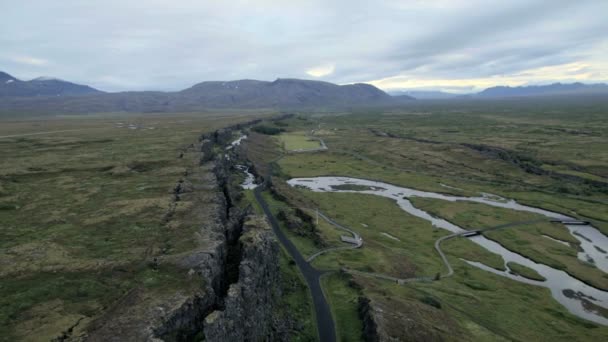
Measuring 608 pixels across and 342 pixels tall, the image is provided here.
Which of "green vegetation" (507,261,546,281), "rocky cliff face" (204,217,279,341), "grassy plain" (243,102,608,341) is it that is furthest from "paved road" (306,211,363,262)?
"green vegetation" (507,261,546,281)

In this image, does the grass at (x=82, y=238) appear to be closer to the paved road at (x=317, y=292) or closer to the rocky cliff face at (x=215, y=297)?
the rocky cliff face at (x=215, y=297)

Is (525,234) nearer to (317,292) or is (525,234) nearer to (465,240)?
(465,240)

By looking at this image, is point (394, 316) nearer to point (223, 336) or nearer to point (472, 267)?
point (223, 336)

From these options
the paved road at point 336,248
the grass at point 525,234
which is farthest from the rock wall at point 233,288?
A: the grass at point 525,234

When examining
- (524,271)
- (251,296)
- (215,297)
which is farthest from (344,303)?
(524,271)

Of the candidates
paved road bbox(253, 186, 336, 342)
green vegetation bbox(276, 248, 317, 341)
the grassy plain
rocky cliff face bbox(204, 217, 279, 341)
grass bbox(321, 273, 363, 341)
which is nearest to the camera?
rocky cliff face bbox(204, 217, 279, 341)

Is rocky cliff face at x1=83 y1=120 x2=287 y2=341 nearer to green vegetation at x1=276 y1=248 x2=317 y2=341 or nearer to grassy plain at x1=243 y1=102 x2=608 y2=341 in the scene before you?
green vegetation at x1=276 y1=248 x2=317 y2=341
